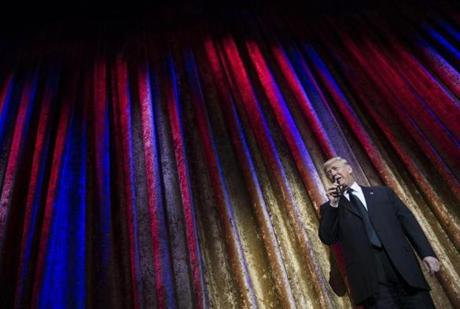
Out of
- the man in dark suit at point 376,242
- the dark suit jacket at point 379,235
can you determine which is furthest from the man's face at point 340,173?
the dark suit jacket at point 379,235

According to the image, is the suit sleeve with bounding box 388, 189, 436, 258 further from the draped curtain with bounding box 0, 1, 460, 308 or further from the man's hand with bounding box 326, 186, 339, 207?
the draped curtain with bounding box 0, 1, 460, 308

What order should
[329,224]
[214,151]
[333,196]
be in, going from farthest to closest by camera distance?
[214,151]
[329,224]
[333,196]

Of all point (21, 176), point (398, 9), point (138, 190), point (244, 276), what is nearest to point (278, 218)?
point (244, 276)

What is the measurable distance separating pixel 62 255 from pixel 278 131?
6.46ft

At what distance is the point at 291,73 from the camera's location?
12.3ft

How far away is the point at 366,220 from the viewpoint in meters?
1.88

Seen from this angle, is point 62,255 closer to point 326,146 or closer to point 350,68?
point 326,146

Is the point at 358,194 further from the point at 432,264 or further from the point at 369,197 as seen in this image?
the point at 432,264

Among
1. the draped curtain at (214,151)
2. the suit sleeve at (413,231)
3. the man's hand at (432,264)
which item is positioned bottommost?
the man's hand at (432,264)

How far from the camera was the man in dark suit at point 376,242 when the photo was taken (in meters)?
1.69

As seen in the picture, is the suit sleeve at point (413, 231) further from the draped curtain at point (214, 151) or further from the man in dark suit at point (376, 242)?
the draped curtain at point (214, 151)

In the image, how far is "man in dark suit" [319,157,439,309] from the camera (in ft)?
5.56

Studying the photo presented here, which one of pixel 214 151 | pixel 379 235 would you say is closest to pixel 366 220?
pixel 379 235

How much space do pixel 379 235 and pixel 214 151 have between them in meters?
1.68
